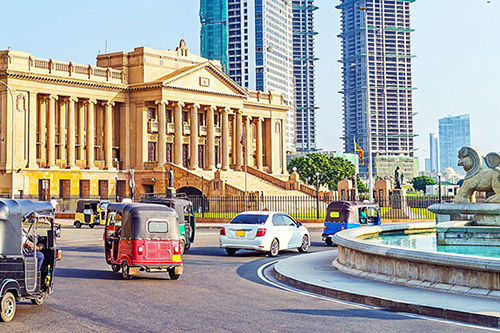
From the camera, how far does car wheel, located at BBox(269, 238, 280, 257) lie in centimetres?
2284

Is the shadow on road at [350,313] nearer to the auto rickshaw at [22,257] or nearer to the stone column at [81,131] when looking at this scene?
the auto rickshaw at [22,257]

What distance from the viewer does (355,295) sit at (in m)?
13.0

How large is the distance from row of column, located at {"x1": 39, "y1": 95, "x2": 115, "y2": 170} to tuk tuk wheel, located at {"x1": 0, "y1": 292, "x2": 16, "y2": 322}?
5712cm

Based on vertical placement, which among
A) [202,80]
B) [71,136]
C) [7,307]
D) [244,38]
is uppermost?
[244,38]

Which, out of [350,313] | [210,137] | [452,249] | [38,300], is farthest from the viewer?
[210,137]

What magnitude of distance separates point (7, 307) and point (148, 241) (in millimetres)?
5578

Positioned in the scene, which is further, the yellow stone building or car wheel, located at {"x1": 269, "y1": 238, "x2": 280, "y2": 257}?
the yellow stone building

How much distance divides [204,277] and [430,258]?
608 centimetres

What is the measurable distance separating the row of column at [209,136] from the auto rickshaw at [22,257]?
57.4 metres

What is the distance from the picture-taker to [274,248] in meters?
23.0

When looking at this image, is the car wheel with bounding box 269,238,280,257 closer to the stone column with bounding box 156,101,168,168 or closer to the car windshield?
the car windshield

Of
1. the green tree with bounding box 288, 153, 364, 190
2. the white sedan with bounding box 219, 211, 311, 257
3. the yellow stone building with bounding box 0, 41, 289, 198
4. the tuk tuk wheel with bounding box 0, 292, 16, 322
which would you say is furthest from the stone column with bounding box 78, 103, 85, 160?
the tuk tuk wheel with bounding box 0, 292, 16, 322

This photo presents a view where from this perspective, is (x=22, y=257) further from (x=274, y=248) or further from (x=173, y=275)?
(x=274, y=248)

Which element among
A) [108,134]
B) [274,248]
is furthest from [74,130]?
[274,248]
